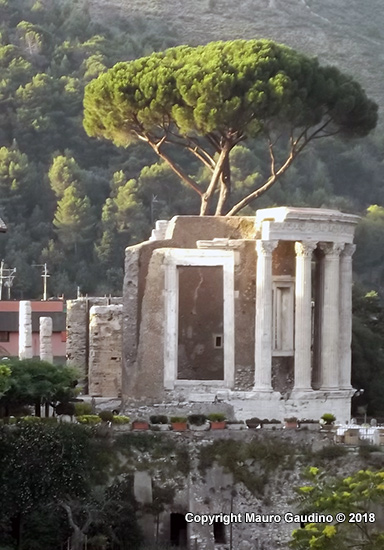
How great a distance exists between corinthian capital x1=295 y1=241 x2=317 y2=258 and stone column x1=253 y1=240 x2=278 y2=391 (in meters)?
Answer: 0.64

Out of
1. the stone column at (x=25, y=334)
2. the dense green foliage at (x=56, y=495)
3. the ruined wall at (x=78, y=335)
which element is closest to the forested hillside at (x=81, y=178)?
the ruined wall at (x=78, y=335)

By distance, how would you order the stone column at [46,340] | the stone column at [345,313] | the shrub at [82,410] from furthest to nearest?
the stone column at [46,340] < the stone column at [345,313] < the shrub at [82,410]

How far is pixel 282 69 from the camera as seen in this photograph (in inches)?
1924

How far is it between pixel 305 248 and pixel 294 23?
72.7 meters

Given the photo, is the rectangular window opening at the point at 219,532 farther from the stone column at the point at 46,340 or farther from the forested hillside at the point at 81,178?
the forested hillside at the point at 81,178

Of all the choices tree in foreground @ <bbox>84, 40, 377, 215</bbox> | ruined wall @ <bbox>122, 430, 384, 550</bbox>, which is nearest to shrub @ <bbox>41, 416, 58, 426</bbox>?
ruined wall @ <bbox>122, 430, 384, 550</bbox>

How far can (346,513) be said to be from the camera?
111ft

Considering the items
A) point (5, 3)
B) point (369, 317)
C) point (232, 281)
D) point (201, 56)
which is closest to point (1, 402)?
point (232, 281)

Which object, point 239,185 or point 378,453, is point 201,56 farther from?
point 239,185

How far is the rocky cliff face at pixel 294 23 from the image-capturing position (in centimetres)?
10981

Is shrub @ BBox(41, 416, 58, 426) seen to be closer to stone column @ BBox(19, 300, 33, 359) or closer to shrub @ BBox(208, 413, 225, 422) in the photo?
shrub @ BBox(208, 413, 225, 422)

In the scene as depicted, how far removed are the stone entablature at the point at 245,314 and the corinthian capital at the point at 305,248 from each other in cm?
2

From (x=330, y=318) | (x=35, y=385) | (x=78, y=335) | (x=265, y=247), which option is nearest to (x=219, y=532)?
(x=35, y=385)

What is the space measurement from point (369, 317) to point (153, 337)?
1296 centimetres
